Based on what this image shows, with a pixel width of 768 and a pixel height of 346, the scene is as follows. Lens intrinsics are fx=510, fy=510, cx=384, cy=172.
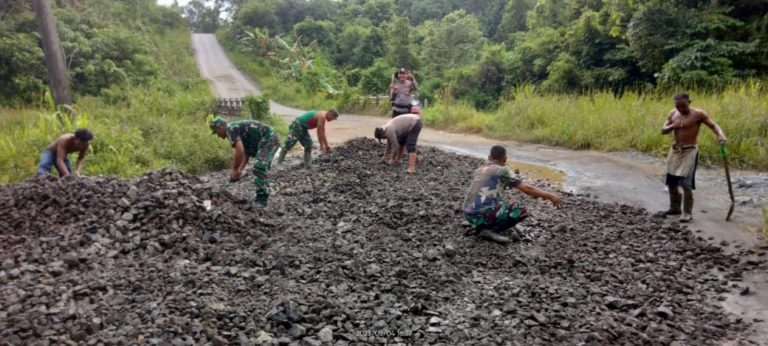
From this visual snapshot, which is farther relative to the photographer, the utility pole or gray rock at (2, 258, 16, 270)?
the utility pole

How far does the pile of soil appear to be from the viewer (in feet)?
11.5

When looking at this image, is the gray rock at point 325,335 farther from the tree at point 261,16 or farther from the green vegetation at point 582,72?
A: the tree at point 261,16

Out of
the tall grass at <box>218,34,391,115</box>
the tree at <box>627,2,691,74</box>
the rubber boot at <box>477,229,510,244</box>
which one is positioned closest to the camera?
the rubber boot at <box>477,229,510,244</box>

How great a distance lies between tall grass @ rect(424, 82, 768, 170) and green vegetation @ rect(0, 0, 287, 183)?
6164mm

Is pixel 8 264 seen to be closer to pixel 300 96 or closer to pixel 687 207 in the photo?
pixel 687 207

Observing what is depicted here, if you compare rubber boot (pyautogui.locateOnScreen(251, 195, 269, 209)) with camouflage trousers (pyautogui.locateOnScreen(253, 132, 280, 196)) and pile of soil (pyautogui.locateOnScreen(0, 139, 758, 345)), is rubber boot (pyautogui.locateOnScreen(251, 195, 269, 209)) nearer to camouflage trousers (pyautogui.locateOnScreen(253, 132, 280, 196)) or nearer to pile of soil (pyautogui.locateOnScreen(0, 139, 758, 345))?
camouflage trousers (pyautogui.locateOnScreen(253, 132, 280, 196))

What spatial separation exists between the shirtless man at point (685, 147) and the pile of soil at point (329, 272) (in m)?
0.53

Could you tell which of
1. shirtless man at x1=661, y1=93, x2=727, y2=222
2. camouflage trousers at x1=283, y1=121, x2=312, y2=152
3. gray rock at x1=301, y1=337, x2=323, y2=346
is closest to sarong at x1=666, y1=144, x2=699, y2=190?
shirtless man at x1=661, y1=93, x2=727, y2=222

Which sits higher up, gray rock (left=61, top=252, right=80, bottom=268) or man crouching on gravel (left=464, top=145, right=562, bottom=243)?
man crouching on gravel (left=464, top=145, right=562, bottom=243)

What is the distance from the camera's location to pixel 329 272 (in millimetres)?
4438

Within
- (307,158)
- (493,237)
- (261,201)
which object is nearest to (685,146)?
(493,237)

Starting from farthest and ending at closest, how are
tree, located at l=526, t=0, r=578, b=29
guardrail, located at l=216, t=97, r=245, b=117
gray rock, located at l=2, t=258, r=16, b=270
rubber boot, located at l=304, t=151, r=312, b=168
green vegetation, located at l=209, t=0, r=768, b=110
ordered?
tree, located at l=526, t=0, r=578, b=29, guardrail, located at l=216, t=97, r=245, b=117, green vegetation, located at l=209, t=0, r=768, b=110, rubber boot, located at l=304, t=151, r=312, b=168, gray rock, located at l=2, t=258, r=16, b=270

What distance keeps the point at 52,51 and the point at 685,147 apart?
38.8ft

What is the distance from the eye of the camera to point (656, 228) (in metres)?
5.68
